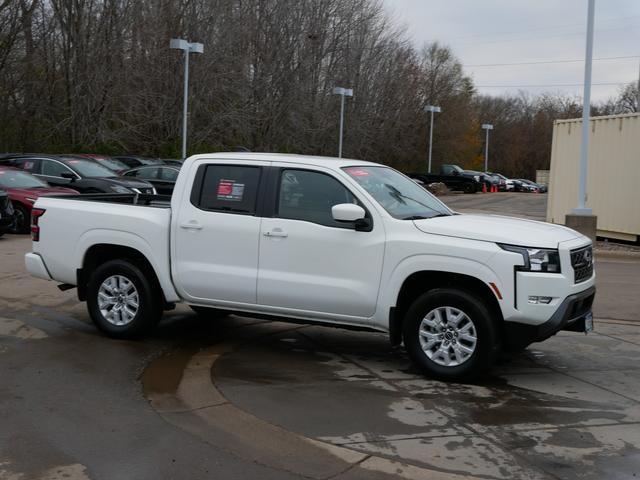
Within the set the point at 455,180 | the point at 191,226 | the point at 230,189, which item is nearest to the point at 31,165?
the point at 191,226

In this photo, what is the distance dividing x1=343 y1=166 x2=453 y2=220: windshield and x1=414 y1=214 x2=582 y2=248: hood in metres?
0.25

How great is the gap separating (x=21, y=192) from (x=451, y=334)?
46.1 feet

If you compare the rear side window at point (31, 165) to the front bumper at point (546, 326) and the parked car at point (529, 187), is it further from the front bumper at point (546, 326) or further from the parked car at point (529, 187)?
the parked car at point (529, 187)

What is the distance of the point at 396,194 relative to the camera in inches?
291

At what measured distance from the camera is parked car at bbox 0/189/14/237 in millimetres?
16531

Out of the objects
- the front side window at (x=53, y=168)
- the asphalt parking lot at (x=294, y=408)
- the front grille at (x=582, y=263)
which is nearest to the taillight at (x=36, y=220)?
the asphalt parking lot at (x=294, y=408)

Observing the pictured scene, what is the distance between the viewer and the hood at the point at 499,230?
21.2 feet

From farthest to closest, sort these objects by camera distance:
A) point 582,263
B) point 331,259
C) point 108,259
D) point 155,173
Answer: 1. point 155,173
2. point 108,259
3. point 331,259
4. point 582,263

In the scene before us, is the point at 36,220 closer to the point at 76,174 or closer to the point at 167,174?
the point at 76,174

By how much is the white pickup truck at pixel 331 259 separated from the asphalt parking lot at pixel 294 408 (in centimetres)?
45

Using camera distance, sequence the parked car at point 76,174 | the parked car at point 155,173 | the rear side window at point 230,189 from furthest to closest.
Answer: the parked car at point 155,173, the parked car at point 76,174, the rear side window at point 230,189

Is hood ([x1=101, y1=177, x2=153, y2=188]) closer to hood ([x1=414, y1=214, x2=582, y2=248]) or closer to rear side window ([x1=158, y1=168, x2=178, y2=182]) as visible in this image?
rear side window ([x1=158, y1=168, x2=178, y2=182])

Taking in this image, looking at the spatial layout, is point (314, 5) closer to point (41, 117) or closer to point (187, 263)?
point (41, 117)

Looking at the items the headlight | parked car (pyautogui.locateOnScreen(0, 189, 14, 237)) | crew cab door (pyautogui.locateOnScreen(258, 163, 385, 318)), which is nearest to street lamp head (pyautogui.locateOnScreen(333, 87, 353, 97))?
parked car (pyautogui.locateOnScreen(0, 189, 14, 237))
